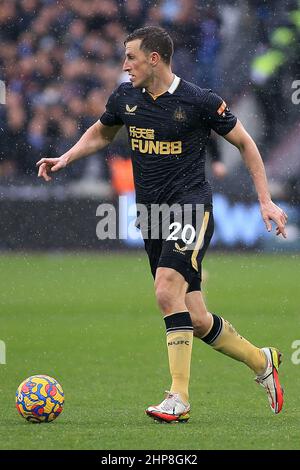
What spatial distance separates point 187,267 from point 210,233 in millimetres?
290

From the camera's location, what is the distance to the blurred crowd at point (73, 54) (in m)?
16.5

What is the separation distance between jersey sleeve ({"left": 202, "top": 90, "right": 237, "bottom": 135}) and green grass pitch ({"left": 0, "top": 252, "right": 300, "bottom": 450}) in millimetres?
1459

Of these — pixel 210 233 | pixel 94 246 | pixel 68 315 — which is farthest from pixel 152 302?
pixel 210 233

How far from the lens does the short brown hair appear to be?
5723 mm

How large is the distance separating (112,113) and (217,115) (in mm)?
627

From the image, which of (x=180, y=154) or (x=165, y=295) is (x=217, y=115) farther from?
(x=165, y=295)

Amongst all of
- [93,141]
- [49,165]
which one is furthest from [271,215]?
[49,165]

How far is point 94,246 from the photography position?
16.2 metres

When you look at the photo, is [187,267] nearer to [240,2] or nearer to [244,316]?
[244,316]

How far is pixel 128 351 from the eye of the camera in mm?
8477

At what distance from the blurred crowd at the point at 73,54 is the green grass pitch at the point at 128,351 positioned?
1.95 meters

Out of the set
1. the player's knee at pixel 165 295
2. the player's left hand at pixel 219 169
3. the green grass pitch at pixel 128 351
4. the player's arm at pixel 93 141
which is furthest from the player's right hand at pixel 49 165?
the player's left hand at pixel 219 169

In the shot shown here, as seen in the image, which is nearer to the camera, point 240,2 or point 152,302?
point 152,302

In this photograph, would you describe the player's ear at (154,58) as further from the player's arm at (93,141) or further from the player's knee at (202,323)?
the player's knee at (202,323)
